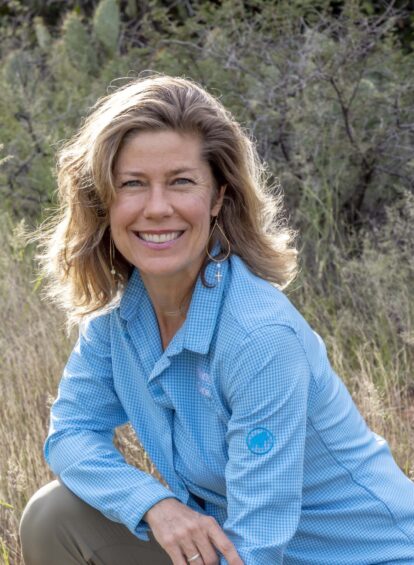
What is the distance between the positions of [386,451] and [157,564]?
630mm

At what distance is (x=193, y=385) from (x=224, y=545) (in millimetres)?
364

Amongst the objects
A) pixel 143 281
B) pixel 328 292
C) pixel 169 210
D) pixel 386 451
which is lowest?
pixel 328 292

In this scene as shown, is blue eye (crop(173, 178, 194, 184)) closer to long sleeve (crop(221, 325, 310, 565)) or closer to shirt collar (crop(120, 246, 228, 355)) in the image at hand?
shirt collar (crop(120, 246, 228, 355))

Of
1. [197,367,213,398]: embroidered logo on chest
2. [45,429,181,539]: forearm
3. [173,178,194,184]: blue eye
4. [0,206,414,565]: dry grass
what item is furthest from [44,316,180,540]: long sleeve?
[173,178,194,184]: blue eye

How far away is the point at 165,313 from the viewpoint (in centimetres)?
234

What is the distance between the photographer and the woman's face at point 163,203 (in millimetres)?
2146

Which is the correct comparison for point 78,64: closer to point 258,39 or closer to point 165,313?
point 258,39

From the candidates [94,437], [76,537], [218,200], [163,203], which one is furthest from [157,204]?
[76,537]

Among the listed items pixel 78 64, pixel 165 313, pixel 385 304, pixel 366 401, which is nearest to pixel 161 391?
pixel 165 313

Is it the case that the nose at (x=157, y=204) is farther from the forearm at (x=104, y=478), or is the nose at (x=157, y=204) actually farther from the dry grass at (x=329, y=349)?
the dry grass at (x=329, y=349)

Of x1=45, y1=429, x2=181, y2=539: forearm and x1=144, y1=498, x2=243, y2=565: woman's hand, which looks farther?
x1=45, y1=429, x2=181, y2=539: forearm

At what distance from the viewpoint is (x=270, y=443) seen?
194cm

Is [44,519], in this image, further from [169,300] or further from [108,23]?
[108,23]

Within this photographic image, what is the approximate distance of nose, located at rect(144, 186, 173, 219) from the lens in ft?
7.06
